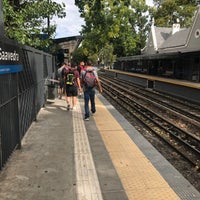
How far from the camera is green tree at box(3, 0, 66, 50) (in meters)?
10.6

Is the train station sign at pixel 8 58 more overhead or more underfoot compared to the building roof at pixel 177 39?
more underfoot


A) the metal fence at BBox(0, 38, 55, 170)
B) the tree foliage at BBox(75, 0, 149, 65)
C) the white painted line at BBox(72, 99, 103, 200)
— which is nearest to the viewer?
the white painted line at BBox(72, 99, 103, 200)

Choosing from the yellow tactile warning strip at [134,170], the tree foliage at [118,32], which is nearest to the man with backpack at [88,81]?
Answer: the yellow tactile warning strip at [134,170]

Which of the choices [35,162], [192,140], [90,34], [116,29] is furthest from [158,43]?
[35,162]

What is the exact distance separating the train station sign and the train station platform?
1558mm

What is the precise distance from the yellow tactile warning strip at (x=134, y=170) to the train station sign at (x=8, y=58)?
2473mm

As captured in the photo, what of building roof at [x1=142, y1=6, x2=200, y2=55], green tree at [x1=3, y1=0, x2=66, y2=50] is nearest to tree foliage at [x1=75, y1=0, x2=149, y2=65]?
building roof at [x1=142, y1=6, x2=200, y2=55]

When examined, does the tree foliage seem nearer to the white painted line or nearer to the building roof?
the building roof

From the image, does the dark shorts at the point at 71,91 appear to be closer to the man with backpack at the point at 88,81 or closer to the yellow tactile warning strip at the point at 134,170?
the man with backpack at the point at 88,81

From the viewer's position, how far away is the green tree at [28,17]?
419 inches

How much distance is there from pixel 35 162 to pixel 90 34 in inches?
1975

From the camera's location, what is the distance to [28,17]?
12.1 m

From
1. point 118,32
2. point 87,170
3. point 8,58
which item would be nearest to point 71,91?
point 8,58

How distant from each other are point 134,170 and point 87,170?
871 millimetres
